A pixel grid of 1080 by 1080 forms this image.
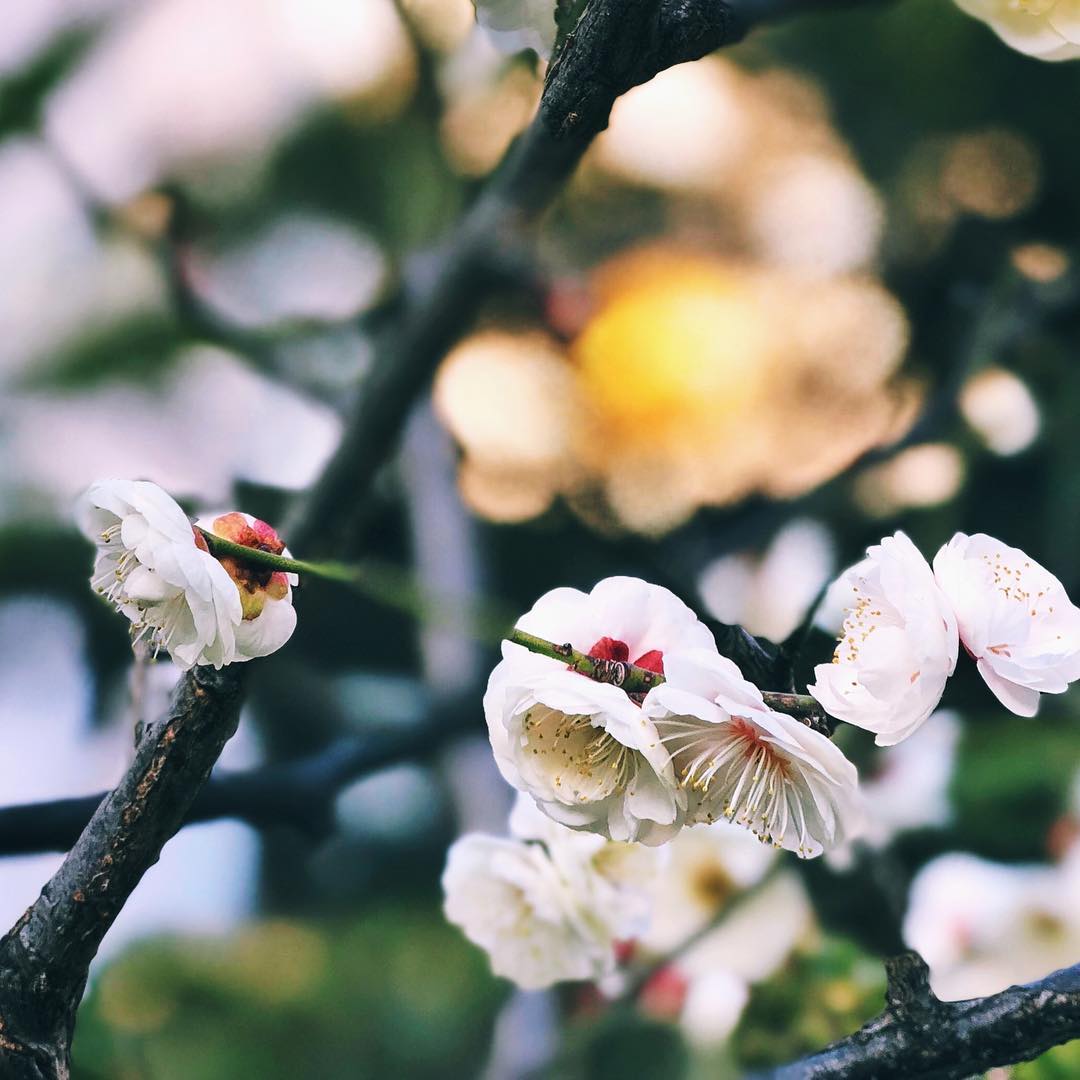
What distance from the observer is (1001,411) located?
37.8 inches

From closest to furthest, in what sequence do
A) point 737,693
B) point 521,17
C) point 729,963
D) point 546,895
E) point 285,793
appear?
point 737,693 → point 521,17 → point 546,895 → point 285,793 → point 729,963

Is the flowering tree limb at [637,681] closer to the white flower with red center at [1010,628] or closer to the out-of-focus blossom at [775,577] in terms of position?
the white flower with red center at [1010,628]

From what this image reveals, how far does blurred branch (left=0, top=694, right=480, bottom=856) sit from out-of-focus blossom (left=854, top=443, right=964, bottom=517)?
0.38 meters

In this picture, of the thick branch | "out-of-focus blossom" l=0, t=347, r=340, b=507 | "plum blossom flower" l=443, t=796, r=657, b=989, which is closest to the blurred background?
"out-of-focus blossom" l=0, t=347, r=340, b=507

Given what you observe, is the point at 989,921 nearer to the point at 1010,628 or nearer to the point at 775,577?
the point at 775,577

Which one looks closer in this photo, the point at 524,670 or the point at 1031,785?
the point at 524,670

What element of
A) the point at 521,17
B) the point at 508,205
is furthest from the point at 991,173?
the point at 521,17

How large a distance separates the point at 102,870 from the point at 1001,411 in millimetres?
867

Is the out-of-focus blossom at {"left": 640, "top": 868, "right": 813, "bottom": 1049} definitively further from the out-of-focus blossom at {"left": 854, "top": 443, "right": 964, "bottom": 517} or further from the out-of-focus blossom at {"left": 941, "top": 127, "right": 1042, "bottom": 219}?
the out-of-focus blossom at {"left": 941, "top": 127, "right": 1042, "bottom": 219}

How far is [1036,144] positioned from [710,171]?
30cm

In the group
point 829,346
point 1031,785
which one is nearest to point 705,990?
point 1031,785

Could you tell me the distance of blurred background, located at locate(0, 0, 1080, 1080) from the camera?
2.77 ft

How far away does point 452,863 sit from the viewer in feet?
1.62

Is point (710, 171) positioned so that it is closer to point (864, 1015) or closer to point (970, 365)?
point (970, 365)
